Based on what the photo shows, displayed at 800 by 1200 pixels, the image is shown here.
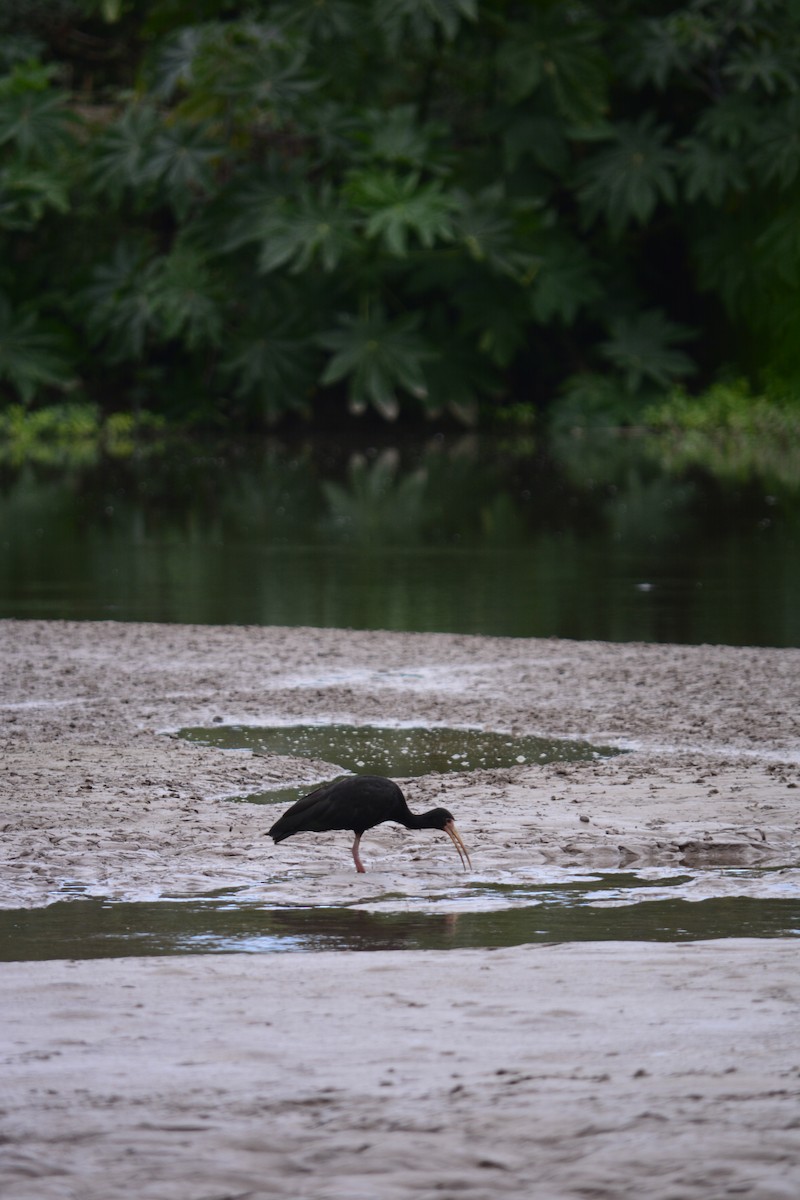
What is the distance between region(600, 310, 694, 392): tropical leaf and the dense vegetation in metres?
0.06

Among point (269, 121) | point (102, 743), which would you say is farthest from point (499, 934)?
point (269, 121)

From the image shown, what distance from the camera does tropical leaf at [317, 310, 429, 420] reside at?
29.0 meters

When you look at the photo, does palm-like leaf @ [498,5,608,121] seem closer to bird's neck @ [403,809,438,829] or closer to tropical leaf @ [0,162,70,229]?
tropical leaf @ [0,162,70,229]

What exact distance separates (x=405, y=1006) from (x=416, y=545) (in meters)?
12.5

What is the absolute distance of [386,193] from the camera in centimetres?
Answer: 2848

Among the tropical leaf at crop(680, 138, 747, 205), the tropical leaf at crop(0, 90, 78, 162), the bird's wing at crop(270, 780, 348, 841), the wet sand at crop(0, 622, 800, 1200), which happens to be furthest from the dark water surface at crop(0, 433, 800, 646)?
the tropical leaf at crop(0, 90, 78, 162)

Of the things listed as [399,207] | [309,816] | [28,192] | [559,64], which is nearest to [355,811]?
[309,816]

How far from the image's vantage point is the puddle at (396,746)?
7.75 metres

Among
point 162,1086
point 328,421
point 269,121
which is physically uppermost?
point 269,121

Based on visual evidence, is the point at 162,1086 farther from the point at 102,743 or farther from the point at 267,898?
the point at 102,743

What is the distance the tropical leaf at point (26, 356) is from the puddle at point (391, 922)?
2571cm

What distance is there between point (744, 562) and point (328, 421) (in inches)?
726

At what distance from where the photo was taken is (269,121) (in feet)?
100

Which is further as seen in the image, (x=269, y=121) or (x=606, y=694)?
(x=269, y=121)
